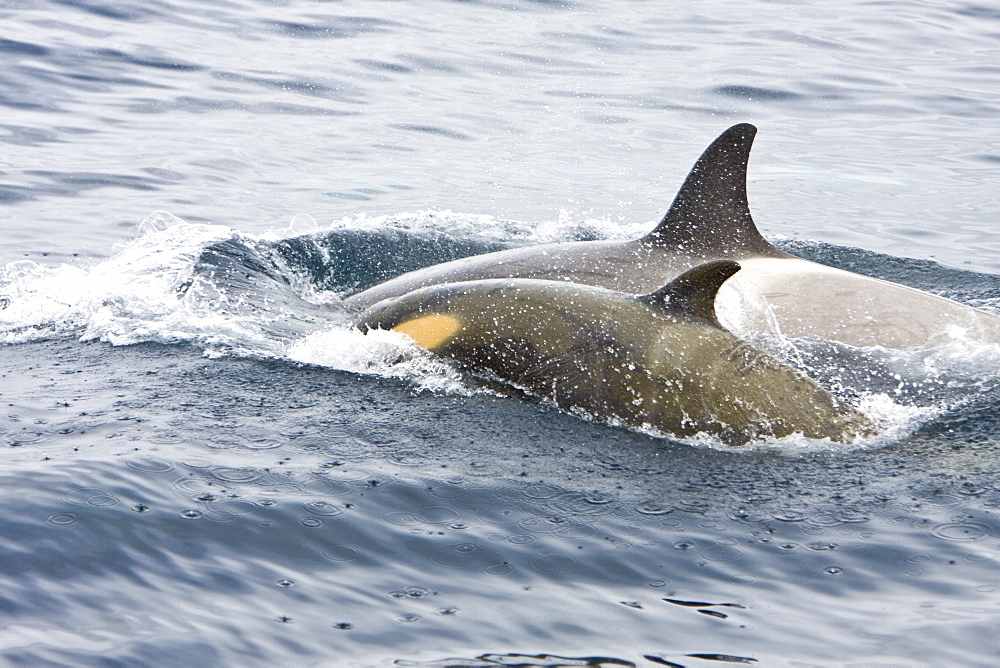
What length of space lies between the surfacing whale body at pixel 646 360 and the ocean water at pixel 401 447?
0.15m

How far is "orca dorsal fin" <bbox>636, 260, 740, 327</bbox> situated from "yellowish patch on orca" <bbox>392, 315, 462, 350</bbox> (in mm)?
1116

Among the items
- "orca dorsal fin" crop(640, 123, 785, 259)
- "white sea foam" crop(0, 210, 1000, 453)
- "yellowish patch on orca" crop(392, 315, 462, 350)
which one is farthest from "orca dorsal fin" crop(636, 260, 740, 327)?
"orca dorsal fin" crop(640, 123, 785, 259)

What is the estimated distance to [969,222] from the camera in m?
13.8

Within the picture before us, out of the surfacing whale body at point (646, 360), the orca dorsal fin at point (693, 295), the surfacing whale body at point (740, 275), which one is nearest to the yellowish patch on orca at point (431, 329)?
the surfacing whale body at point (646, 360)

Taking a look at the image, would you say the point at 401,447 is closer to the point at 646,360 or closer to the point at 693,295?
the point at 646,360

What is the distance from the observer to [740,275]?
867 cm

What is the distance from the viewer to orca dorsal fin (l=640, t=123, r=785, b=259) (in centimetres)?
889

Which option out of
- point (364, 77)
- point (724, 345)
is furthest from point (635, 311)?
point (364, 77)

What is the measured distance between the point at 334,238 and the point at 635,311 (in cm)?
539

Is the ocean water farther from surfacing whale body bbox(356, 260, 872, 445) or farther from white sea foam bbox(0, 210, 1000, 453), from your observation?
surfacing whale body bbox(356, 260, 872, 445)

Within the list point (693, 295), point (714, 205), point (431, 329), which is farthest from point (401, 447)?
point (714, 205)

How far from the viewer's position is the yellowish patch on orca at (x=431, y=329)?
6.84m

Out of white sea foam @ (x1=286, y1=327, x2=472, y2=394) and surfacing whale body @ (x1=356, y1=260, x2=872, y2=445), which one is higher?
surfacing whale body @ (x1=356, y1=260, x2=872, y2=445)

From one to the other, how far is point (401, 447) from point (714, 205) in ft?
13.2
